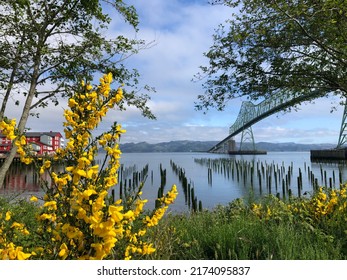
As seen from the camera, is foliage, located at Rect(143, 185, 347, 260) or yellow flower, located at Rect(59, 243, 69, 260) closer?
yellow flower, located at Rect(59, 243, 69, 260)

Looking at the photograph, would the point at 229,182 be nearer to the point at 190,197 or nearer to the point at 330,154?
the point at 190,197

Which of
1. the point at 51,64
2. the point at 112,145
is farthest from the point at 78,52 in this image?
the point at 112,145

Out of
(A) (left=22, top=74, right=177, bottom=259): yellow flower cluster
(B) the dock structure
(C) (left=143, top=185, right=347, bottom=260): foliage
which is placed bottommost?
(B) the dock structure

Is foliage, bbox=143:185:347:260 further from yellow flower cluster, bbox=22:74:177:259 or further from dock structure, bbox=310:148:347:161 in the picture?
dock structure, bbox=310:148:347:161

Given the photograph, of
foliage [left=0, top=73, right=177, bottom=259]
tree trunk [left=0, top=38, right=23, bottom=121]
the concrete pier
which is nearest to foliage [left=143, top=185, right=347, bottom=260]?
foliage [left=0, top=73, right=177, bottom=259]

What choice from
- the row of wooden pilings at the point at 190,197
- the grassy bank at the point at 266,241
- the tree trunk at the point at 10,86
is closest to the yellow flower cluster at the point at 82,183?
the grassy bank at the point at 266,241

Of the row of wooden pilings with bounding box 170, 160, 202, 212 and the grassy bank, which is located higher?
the grassy bank

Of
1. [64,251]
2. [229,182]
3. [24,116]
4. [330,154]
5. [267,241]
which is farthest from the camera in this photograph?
[330,154]

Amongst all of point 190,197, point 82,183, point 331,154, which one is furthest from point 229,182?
point 331,154

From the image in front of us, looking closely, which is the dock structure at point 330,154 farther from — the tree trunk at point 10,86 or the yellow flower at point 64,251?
the yellow flower at point 64,251

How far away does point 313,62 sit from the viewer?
11.0 m

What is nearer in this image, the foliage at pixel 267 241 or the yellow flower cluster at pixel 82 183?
the yellow flower cluster at pixel 82 183

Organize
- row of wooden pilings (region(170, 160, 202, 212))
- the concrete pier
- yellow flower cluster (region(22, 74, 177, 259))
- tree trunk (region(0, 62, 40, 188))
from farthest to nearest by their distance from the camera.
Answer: the concrete pier, row of wooden pilings (region(170, 160, 202, 212)), tree trunk (region(0, 62, 40, 188)), yellow flower cluster (region(22, 74, 177, 259))
